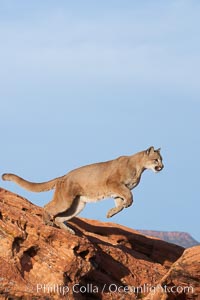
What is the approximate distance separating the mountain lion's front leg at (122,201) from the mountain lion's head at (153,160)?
1.65 meters

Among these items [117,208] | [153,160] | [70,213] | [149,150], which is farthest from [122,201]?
[149,150]

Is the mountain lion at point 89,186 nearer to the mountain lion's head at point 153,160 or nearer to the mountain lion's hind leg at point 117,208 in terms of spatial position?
the mountain lion's hind leg at point 117,208

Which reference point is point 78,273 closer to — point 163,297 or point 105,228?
point 163,297

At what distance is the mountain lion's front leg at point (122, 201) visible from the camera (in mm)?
20094

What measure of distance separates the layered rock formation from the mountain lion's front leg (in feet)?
2.98

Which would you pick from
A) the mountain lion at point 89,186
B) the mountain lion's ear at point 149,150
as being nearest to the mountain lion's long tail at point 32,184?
the mountain lion at point 89,186

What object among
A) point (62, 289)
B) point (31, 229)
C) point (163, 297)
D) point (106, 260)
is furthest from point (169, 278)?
point (106, 260)

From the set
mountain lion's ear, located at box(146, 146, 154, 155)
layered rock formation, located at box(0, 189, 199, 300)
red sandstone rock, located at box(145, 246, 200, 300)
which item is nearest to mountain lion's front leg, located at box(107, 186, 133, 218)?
layered rock formation, located at box(0, 189, 199, 300)

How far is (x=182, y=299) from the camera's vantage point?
12922mm

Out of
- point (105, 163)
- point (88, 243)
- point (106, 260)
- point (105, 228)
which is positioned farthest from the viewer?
point (105, 228)

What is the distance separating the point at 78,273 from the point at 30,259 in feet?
3.66

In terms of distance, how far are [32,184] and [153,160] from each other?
378cm

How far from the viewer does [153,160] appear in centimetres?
2177

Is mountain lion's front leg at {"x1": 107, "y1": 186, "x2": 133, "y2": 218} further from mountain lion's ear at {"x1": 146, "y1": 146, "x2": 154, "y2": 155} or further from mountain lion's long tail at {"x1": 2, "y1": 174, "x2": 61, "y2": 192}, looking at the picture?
mountain lion's ear at {"x1": 146, "y1": 146, "x2": 154, "y2": 155}
